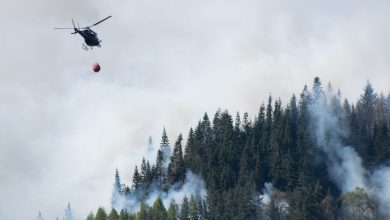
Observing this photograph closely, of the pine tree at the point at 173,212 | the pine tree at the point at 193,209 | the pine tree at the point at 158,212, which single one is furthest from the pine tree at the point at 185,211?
the pine tree at the point at 158,212

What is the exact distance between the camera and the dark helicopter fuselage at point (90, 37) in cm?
A: 10488

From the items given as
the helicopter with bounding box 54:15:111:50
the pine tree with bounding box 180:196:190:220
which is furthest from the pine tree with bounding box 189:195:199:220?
the helicopter with bounding box 54:15:111:50

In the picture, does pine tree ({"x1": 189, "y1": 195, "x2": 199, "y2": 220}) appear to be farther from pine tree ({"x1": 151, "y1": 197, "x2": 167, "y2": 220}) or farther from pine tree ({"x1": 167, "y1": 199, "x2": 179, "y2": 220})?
pine tree ({"x1": 151, "y1": 197, "x2": 167, "y2": 220})

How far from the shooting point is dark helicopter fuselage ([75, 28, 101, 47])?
10488cm

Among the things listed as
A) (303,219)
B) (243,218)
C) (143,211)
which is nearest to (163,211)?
(143,211)

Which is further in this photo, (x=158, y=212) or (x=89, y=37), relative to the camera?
(x=158, y=212)

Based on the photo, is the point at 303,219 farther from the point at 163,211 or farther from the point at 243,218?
the point at 163,211

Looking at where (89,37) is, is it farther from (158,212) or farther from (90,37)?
(158,212)

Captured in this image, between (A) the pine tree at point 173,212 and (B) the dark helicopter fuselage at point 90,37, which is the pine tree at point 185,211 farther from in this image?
(B) the dark helicopter fuselage at point 90,37

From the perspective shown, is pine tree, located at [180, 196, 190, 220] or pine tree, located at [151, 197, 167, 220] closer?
pine tree, located at [180, 196, 190, 220]

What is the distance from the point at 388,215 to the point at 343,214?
12.3m

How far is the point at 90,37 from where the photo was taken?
104875 millimetres

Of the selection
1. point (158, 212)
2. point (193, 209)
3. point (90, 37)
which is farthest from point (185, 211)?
point (90, 37)

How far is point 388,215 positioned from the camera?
652ft
